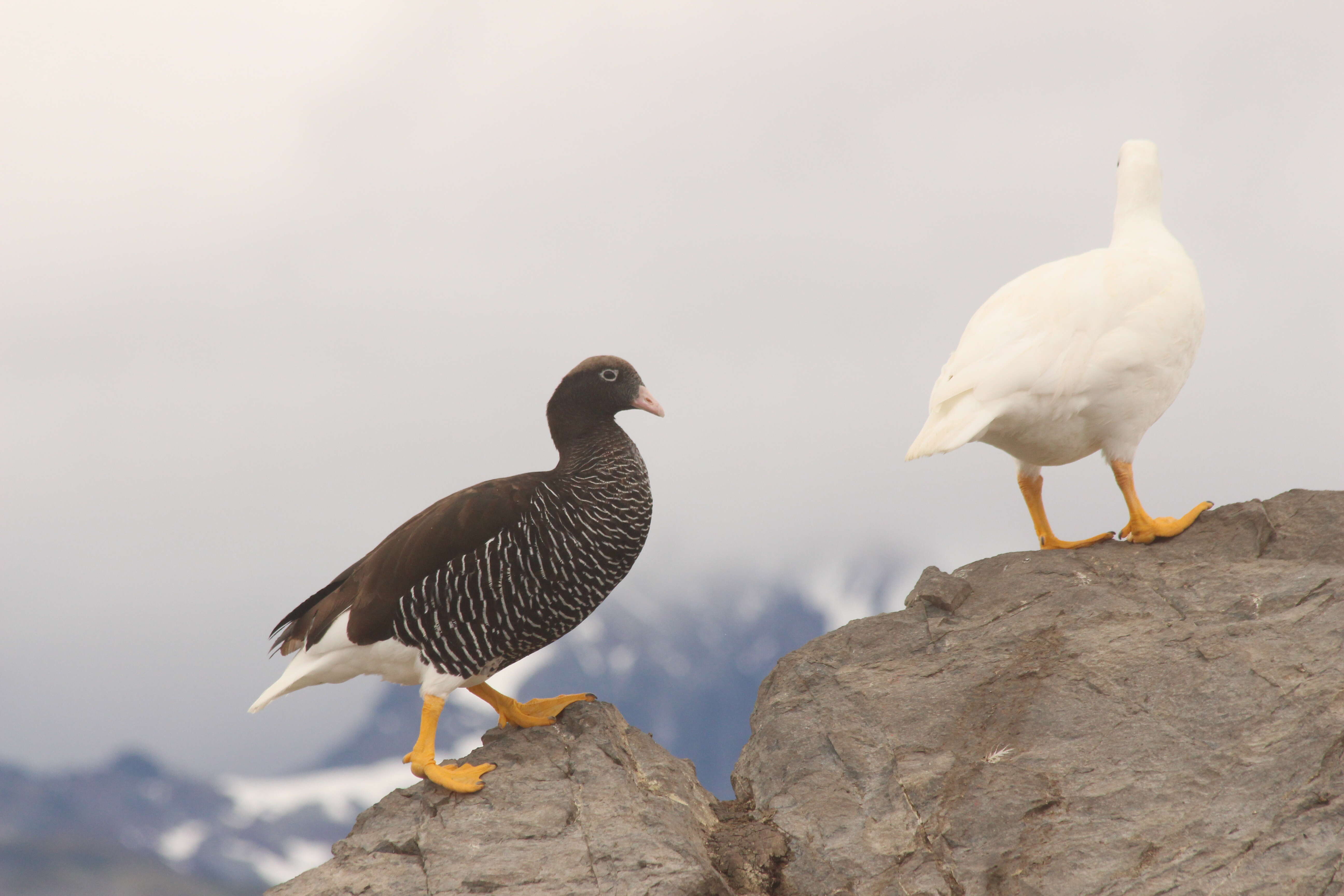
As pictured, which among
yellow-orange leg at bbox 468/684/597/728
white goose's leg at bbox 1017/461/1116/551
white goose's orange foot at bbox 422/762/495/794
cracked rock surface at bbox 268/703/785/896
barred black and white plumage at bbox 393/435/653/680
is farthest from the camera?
white goose's leg at bbox 1017/461/1116/551

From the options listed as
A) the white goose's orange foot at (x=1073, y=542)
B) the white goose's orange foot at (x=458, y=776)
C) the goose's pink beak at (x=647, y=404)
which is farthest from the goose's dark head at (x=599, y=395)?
the white goose's orange foot at (x=1073, y=542)

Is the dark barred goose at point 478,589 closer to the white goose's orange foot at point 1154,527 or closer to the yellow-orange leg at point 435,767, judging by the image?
the yellow-orange leg at point 435,767

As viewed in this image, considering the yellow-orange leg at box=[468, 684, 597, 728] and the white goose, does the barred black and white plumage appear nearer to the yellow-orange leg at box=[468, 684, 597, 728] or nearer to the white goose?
the yellow-orange leg at box=[468, 684, 597, 728]

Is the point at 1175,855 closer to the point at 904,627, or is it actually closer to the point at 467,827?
the point at 904,627

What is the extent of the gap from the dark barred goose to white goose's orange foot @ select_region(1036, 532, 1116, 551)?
2898 millimetres

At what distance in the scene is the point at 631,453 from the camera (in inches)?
247

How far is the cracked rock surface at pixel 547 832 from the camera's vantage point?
498 centimetres

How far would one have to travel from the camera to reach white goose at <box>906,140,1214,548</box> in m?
6.45

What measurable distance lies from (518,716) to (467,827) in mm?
858

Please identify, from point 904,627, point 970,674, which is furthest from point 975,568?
point 970,674

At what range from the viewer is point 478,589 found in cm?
574

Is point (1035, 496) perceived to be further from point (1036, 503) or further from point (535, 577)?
point (535, 577)

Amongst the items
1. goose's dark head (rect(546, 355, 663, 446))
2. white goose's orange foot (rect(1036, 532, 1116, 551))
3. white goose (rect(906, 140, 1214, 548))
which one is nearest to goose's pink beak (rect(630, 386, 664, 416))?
goose's dark head (rect(546, 355, 663, 446))

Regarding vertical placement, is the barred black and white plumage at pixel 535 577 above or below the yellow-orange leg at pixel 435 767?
above
